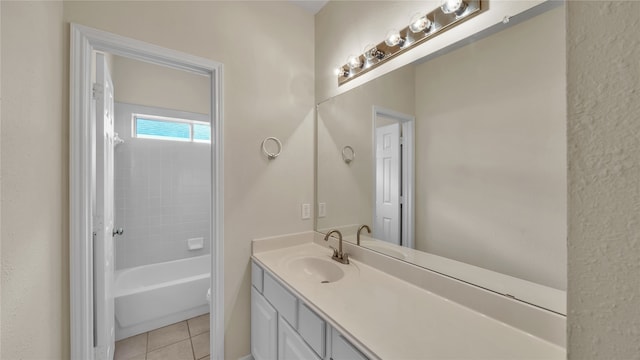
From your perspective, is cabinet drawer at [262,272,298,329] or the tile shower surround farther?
the tile shower surround

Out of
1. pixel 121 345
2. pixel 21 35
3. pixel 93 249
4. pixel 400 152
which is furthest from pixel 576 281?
pixel 121 345

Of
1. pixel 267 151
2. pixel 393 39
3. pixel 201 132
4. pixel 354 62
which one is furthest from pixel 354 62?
pixel 201 132

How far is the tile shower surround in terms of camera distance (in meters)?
2.57

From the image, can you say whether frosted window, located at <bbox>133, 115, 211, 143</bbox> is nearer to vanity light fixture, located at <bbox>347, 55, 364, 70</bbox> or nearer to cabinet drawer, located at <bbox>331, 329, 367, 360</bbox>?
vanity light fixture, located at <bbox>347, 55, 364, 70</bbox>

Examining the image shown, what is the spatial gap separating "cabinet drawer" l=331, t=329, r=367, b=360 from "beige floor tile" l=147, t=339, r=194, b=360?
147 centimetres

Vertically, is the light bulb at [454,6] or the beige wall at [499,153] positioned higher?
the light bulb at [454,6]

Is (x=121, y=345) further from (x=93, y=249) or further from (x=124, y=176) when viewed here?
(x=124, y=176)

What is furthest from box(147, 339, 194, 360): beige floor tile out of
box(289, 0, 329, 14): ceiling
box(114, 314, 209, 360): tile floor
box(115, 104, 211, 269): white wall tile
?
box(289, 0, 329, 14): ceiling

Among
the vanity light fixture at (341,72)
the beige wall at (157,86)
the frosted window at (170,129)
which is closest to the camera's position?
the vanity light fixture at (341,72)

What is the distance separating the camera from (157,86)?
272 cm

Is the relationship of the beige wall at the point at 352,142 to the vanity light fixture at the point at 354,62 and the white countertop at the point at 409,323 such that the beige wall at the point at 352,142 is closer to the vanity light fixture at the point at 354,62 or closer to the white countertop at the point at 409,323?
the vanity light fixture at the point at 354,62

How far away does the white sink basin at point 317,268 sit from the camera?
1.51 metres

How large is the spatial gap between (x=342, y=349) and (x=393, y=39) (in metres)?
1.48

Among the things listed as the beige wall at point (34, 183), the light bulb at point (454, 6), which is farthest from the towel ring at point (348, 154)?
the beige wall at point (34, 183)
